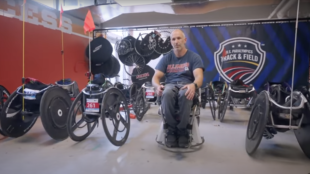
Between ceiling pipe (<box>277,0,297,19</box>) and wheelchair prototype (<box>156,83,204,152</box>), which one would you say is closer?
wheelchair prototype (<box>156,83,204,152</box>)

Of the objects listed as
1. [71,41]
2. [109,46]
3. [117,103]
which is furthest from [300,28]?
[71,41]

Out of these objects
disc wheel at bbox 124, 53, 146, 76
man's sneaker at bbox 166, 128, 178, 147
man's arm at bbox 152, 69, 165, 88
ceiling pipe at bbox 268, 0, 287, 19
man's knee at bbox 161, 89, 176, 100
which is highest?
ceiling pipe at bbox 268, 0, 287, 19

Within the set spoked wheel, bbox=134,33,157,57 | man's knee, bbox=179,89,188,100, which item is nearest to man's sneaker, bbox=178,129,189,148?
man's knee, bbox=179,89,188,100

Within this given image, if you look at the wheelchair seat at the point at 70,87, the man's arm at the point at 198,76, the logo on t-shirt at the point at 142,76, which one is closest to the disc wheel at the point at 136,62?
the logo on t-shirt at the point at 142,76

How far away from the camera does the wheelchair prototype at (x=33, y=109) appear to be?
2.27 meters

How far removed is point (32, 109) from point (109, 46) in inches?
114

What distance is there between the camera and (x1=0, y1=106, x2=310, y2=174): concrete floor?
5.49ft

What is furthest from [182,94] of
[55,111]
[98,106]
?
[55,111]

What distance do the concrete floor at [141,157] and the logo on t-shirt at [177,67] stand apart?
2.96 ft

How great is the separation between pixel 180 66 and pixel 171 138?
32.2 inches

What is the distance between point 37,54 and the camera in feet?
12.4

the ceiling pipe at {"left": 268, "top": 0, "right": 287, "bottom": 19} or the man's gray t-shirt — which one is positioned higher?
the ceiling pipe at {"left": 268, "top": 0, "right": 287, "bottom": 19}

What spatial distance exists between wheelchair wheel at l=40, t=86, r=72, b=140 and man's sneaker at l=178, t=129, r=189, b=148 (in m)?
1.46

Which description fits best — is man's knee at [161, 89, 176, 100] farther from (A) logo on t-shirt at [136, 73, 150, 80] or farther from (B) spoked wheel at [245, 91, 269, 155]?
(A) logo on t-shirt at [136, 73, 150, 80]
